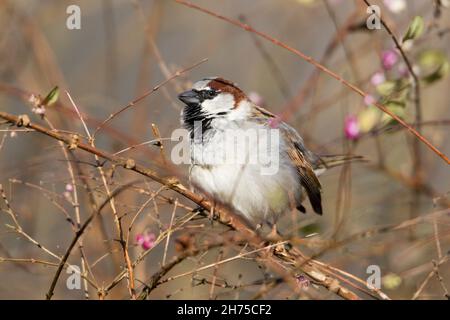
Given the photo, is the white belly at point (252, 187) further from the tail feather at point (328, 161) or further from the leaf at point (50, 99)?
the leaf at point (50, 99)

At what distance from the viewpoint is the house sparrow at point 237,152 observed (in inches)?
104

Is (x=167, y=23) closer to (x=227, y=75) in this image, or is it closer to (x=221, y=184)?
(x=227, y=75)

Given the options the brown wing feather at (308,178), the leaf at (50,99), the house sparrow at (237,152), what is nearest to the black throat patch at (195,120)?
the house sparrow at (237,152)

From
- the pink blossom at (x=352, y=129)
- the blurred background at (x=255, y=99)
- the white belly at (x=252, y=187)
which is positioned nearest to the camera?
the blurred background at (x=255, y=99)

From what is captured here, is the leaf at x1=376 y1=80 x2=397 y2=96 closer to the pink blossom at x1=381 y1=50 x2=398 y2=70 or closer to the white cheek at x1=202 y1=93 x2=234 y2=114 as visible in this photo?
the pink blossom at x1=381 y1=50 x2=398 y2=70

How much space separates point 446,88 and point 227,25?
1.52 metres

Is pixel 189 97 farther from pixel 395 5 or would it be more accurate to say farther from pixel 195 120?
pixel 395 5

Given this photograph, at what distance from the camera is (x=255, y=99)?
3.27 metres

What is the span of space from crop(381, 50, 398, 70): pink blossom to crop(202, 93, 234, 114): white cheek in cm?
63

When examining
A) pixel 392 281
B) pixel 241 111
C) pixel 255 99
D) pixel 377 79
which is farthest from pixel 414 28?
pixel 255 99

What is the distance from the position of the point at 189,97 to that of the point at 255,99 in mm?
553

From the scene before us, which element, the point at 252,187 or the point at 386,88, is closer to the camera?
the point at 386,88

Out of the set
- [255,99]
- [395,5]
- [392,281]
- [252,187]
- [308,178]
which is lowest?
[392,281]

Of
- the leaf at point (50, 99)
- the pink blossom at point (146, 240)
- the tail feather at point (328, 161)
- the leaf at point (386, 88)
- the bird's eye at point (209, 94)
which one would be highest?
the bird's eye at point (209, 94)
